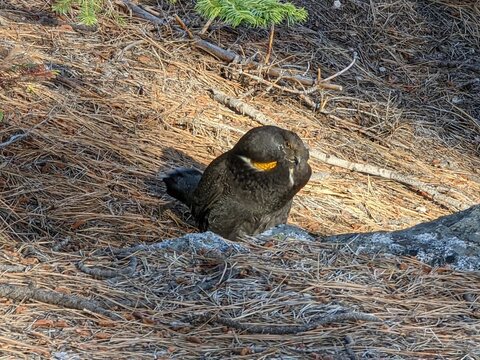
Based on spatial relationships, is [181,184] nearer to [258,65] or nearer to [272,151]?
[272,151]

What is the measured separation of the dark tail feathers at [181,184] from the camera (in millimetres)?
5602

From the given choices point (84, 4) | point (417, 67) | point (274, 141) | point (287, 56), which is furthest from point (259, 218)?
point (417, 67)

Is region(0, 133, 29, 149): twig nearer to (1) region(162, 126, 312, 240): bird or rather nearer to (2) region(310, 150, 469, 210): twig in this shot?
(1) region(162, 126, 312, 240): bird

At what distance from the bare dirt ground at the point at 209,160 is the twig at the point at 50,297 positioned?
0.03 m

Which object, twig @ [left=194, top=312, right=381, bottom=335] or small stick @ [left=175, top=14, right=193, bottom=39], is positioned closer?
twig @ [left=194, top=312, right=381, bottom=335]

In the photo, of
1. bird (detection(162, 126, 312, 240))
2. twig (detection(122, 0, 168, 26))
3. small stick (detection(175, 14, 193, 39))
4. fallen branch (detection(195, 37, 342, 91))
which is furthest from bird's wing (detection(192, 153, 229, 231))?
twig (detection(122, 0, 168, 26))

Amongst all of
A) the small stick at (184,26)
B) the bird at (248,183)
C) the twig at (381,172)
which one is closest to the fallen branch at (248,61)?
the small stick at (184,26)

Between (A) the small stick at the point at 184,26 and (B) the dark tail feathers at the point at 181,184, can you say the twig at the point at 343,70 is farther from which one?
(B) the dark tail feathers at the point at 181,184

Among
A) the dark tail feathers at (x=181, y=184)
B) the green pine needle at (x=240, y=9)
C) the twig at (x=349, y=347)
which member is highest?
the green pine needle at (x=240, y=9)

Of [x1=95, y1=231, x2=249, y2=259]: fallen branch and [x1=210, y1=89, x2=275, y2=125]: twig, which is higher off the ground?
[x1=95, y1=231, x2=249, y2=259]: fallen branch

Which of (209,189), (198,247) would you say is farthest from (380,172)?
(198,247)

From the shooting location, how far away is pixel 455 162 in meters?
7.06

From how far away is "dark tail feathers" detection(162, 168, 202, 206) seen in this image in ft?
18.4

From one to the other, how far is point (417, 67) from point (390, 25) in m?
0.65
